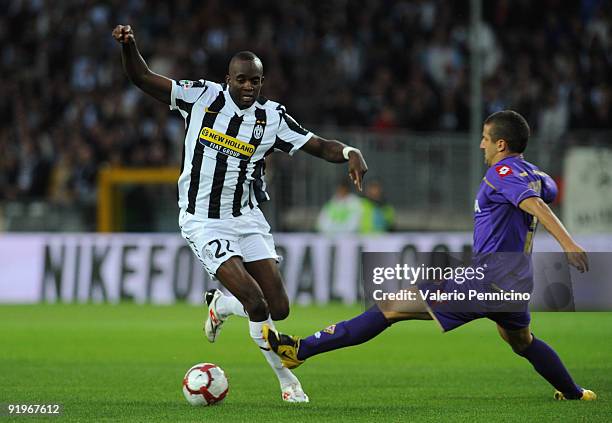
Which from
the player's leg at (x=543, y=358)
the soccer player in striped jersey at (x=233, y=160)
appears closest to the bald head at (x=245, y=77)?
the soccer player in striped jersey at (x=233, y=160)

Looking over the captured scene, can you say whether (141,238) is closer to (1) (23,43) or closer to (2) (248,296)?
(1) (23,43)

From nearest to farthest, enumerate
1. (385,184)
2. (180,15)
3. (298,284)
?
(298,284) → (385,184) → (180,15)

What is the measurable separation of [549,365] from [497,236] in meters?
0.96

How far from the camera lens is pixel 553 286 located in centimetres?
783

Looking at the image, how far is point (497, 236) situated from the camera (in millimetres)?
7676

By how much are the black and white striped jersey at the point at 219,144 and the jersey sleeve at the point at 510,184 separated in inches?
61.6

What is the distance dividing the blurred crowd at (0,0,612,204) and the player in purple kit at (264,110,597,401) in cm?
1243

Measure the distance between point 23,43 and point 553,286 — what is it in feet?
61.0

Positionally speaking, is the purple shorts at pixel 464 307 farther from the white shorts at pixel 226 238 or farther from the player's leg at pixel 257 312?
the white shorts at pixel 226 238

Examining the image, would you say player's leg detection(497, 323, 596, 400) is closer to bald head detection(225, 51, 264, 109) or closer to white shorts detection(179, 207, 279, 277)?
white shorts detection(179, 207, 279, 277)

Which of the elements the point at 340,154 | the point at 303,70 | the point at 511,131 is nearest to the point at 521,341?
the point at 511,131

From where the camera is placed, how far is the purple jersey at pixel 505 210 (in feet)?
24.9

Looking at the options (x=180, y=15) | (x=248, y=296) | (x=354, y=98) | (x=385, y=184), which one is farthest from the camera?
(x=180, y=15)

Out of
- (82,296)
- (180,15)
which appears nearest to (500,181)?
(82,296)
